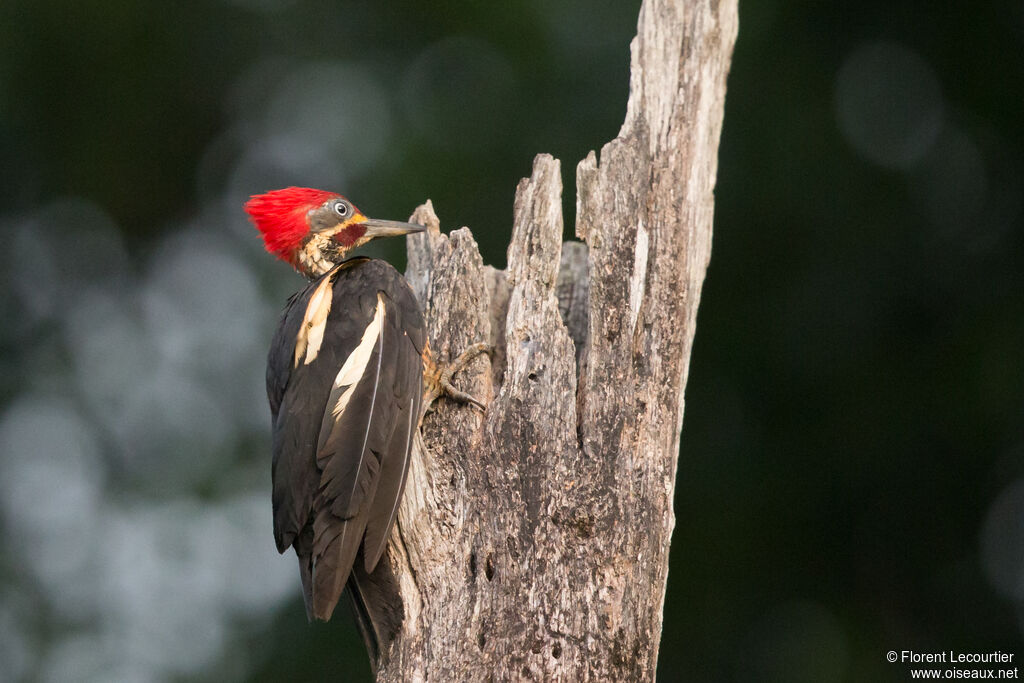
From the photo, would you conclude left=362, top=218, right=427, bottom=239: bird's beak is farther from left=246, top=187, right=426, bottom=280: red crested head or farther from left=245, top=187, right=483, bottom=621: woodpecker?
left=245, top=187, right=483, bottom=621: woodpecker

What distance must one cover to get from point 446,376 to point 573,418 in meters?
0.52

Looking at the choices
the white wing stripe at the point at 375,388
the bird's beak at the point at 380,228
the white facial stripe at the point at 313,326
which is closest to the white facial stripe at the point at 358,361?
the white wing stripe at the point at 375,388

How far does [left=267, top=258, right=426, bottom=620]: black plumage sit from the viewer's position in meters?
3.41

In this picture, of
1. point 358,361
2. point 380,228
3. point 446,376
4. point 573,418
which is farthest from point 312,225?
point 573,418

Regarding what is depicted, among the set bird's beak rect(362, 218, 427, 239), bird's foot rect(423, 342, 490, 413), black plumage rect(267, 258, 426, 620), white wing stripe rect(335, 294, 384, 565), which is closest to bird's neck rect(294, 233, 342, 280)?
bird's beak rect(362, 218, 427, 239)

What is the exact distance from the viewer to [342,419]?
3592 mm

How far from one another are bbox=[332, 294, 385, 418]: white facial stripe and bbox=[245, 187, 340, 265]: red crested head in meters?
0.92

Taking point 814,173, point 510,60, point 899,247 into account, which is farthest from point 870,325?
point 510,60

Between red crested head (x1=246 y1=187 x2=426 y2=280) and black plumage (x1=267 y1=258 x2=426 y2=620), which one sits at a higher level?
red crested head (x1=246 y1=187 x2=426 y2=280)

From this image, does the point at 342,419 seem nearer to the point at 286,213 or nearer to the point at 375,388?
the point at 375,388

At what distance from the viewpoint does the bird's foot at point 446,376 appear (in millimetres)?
3729

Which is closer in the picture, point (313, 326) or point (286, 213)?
point (313, 326)

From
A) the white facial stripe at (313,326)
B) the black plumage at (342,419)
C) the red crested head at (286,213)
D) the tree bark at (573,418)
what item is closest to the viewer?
the tree bark at (573,418)

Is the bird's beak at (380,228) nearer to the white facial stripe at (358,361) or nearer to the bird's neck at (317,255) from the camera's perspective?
the bird's neck at (317,255)
